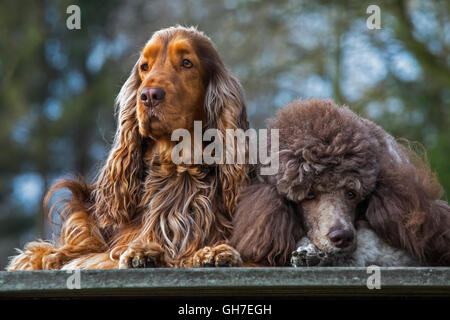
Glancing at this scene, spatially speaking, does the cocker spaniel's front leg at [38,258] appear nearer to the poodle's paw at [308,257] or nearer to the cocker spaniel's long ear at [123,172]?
the cocker spaniel's long ear at [123,172]

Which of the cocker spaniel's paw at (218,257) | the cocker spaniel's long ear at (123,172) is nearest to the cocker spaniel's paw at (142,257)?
the cocker spaniel's paw at (218,257)

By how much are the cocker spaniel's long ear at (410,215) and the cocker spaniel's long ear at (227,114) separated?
2.74 feet

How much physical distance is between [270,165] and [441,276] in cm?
126

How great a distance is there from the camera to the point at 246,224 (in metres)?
4.41

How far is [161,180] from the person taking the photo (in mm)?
4871

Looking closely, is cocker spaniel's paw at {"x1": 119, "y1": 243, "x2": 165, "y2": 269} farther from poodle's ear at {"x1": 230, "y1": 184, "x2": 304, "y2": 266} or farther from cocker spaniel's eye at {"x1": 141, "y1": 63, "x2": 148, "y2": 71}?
cocker spaniel's eye at {"x1": 141, "y1": 63, "x2": 148, "y2": 71}

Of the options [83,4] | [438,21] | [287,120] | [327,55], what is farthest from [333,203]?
[83,4]

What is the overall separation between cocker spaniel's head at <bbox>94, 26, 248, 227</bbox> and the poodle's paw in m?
0.73

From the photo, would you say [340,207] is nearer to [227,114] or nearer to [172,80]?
[227,114]

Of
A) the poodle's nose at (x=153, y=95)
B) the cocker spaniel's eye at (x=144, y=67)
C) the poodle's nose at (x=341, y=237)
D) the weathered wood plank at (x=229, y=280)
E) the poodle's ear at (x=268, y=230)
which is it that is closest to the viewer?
the weathered wood plank at (x=229, y=280)

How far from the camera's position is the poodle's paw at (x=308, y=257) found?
409 cm

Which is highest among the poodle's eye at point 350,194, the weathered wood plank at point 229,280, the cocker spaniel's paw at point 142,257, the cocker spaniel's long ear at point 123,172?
the cocker spaniel's long ear at point 123,172

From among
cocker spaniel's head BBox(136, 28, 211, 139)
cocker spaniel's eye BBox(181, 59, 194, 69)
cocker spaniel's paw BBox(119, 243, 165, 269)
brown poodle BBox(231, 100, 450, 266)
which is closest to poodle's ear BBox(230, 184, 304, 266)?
brown poodle BBox(231, 100, 450, 266)

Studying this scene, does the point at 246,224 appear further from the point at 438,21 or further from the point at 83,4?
the point at 83,4
